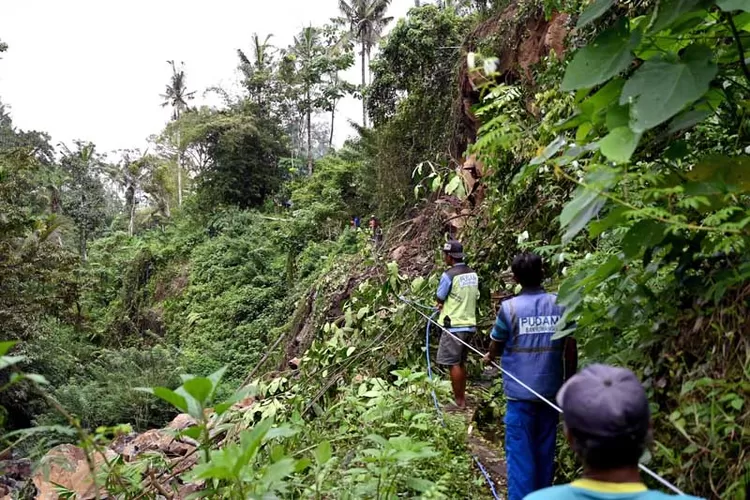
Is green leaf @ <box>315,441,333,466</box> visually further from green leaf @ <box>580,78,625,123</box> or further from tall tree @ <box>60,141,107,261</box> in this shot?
tall tree @ <box>60,141,107,261</box>

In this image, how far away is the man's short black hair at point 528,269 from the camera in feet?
9.86

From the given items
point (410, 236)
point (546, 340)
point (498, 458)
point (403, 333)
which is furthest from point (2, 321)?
point (546, 340)

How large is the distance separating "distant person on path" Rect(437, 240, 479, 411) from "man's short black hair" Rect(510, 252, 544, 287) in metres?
1.65

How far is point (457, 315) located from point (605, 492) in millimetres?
3566

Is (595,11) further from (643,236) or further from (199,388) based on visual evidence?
(199,388)

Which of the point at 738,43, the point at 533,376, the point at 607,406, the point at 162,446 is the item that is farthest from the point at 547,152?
the point at 162,446

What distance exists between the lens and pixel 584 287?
224 centimetres

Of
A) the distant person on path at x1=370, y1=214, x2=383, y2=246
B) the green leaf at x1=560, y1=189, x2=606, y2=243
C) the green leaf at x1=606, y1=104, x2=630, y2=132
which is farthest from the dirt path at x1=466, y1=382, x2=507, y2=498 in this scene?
the distant person on path at x1=370, y1=214, x2=383, y2=246

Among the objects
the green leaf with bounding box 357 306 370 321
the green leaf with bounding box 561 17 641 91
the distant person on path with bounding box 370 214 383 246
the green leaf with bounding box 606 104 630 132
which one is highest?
the green leaf with bounding box 561 17 641 91

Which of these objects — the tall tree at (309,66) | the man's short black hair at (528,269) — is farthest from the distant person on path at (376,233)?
the tall tree at (309,66)

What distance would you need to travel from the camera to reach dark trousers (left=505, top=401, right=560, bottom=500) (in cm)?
287

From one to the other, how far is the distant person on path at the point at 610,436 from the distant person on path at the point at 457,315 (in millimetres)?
3427

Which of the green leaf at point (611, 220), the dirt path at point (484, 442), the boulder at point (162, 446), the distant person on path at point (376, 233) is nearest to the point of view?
the green leaf at point (611, 220)

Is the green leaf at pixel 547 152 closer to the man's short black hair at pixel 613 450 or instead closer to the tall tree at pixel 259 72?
the man's short black hair at pixel 613 450
